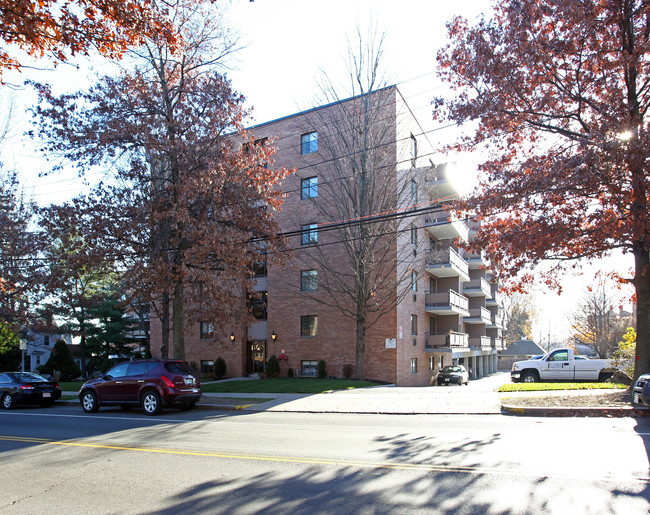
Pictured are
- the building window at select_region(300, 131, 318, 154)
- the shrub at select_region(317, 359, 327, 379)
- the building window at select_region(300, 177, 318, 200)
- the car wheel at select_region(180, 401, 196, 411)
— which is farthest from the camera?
the building window at select_region(300, 131, 318, 154)

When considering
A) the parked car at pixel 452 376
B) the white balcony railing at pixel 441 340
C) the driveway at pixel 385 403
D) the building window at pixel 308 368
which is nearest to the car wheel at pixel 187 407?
the driveway at pixel 385 403

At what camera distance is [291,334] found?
28703mm

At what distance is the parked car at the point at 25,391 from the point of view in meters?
17.6

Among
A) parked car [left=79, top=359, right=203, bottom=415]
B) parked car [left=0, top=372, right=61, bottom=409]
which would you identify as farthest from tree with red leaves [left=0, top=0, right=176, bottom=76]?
parked car [left=0, top=372, right=61, bottom=409]

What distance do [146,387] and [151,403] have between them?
0.47 metres

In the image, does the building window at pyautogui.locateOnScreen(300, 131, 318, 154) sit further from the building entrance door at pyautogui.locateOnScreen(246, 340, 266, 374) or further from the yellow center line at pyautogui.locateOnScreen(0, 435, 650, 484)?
the yellow center line at pyautogui.locateOnScreen(0, 435, 650, 484)

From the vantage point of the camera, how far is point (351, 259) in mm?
24688

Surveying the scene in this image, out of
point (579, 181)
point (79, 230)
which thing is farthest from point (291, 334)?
point (579, 181)

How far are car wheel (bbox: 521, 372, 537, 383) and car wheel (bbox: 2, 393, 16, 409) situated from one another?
2079 centimetres

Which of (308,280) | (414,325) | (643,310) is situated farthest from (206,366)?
(643,310)

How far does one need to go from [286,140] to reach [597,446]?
25.1 meters

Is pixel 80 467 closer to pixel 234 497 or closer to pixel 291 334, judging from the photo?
pixel 234 497

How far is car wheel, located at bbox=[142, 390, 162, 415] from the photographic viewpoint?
14094mm

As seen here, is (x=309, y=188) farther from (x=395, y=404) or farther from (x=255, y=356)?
(x=395, y=404)
